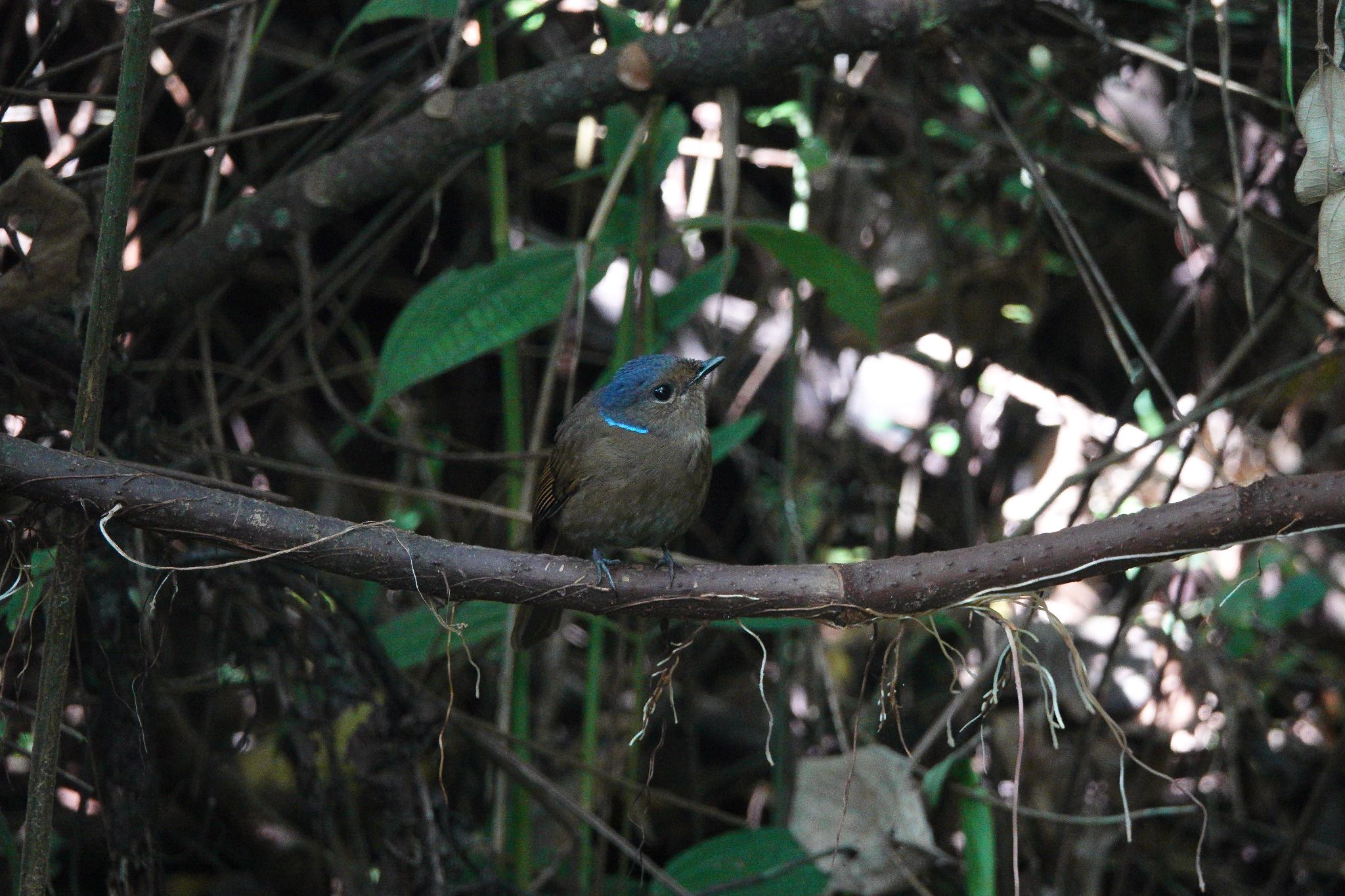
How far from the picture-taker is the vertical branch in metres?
1.94

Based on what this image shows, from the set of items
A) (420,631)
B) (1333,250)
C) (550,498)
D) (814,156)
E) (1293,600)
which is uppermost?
(1333,250)

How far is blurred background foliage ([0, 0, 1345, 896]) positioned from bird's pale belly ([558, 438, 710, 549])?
0.27 metres

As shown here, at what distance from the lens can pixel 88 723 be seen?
8.48 feet

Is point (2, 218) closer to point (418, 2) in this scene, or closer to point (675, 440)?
point (418, 2)

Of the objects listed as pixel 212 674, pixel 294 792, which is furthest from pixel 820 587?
pixel 294 792

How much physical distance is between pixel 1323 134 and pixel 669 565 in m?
1.50

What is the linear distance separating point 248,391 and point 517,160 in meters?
1.26

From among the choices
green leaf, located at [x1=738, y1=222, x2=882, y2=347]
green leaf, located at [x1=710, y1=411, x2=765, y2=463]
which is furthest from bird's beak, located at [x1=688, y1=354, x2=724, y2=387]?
green leaf, located at [x1=738, y1=222, x2=882, y2=347]

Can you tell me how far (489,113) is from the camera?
114 inches

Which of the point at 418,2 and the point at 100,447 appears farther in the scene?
the point at 418,2

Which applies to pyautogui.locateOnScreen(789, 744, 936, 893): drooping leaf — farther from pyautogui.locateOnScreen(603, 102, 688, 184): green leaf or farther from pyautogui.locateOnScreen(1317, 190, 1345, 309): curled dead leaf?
pyautogui.locateOnScreen(1317, 190, 1345, 309): curled dead leaf

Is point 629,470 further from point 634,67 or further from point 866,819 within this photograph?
point 866,819

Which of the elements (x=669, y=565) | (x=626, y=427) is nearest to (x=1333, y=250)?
(x=669, y=565)

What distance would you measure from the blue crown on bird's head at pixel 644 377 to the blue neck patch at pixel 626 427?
0.04 meters
